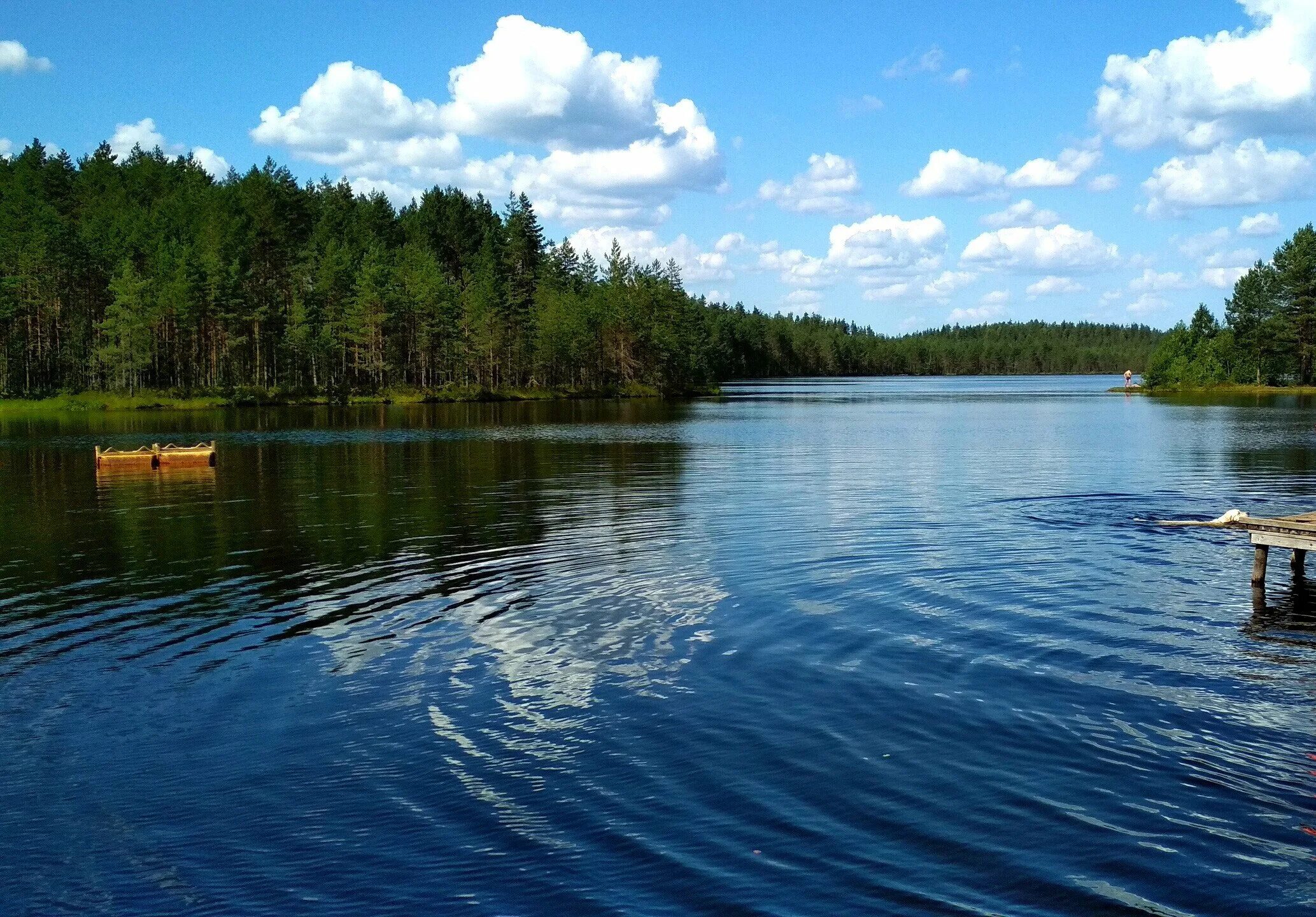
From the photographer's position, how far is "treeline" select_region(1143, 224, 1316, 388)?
513ft

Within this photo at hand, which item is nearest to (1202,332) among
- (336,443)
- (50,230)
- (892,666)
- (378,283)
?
(378,283)

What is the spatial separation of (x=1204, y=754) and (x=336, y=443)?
2576 inches

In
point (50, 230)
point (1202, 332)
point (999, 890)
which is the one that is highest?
point (50, 230)

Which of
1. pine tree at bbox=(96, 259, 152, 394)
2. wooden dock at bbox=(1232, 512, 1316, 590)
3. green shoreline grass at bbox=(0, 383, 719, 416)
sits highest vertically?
pine tree at bbox=(96, 259, 152, 394)

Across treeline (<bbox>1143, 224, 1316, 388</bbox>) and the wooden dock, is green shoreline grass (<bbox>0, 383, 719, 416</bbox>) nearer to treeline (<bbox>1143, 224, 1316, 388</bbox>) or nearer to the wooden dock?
treeline (<bbox>1143, 224, 1316, 388</bbox>)

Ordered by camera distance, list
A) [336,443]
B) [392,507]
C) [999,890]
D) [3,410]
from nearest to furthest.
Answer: [999,890], [392,507], [336,443], [3,410]

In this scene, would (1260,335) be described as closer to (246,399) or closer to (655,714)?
(246,399)

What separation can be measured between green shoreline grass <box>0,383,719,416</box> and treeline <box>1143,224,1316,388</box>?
322 feet

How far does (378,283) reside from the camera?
482 feet

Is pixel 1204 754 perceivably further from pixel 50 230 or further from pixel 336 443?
pixel 50 230

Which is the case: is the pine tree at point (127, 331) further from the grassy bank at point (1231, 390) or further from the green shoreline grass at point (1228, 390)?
the grassy bank at point (1231, 390)

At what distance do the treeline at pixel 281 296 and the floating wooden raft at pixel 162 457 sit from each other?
70.4 meters

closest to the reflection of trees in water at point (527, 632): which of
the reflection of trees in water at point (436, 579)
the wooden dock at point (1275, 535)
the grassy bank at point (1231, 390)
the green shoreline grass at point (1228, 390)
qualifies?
the reflection of trees in water at point (436, 579)

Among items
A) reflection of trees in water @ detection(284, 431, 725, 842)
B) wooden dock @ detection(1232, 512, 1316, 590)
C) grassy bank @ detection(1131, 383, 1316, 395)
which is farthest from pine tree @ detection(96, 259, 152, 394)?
grassy bank @ detection(1131, 383, 1316, 395)
